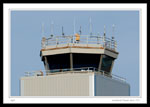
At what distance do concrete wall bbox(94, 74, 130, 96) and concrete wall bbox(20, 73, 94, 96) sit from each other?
2.37 feet

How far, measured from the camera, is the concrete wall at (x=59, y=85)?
48.3 meters

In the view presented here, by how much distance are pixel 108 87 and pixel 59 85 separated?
14.5ft

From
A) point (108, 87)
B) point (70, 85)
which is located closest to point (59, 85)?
point (70, 85)

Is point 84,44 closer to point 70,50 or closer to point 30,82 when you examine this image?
point 70,50

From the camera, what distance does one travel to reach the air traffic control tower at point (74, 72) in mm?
48625

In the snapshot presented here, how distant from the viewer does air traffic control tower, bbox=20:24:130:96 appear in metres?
48.6

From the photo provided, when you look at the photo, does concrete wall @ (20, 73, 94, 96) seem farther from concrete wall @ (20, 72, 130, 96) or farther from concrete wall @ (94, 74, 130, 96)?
concrete wall @ (94, 74, 130, 96)

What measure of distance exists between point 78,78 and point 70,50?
2.87 m

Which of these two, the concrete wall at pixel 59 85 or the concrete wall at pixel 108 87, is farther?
the concrete wall at pixel 108 87

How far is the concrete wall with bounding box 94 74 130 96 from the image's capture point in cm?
4864

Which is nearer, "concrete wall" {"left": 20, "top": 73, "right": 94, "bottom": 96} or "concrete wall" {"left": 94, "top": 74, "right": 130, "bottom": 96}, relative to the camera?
"concrete wall" {"left": 20, "top": 73, "right": 94, "bottom": 96}

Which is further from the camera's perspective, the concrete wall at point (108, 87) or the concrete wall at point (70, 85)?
the concrete wall at point (108, 87)

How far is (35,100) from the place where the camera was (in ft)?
128

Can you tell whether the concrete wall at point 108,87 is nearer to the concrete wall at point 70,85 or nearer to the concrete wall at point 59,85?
the concrete wall at point 70,85
